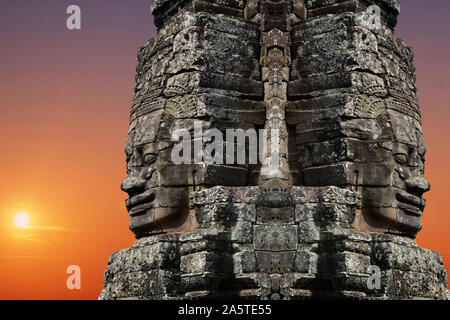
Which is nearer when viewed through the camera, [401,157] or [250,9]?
[401,157]

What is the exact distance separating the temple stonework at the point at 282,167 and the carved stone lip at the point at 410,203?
0.10 ft

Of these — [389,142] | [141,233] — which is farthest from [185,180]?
[389,142]

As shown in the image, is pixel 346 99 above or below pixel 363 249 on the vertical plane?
above

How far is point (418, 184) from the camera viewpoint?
1150cm

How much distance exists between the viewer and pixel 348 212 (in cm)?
1080

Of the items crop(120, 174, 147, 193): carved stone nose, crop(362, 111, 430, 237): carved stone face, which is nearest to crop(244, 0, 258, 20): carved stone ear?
crop(362, 111, 430, 237): carved stone face

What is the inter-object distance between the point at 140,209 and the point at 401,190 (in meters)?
4.96

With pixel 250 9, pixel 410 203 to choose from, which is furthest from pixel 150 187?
pixel 410 203

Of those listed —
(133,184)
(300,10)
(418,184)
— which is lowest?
(418,184)

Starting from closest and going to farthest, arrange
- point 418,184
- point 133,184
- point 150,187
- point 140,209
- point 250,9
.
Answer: point 418,184, point 150,187, point 140,209, point 133,184, point 250,9

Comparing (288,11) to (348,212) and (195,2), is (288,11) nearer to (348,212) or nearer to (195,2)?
(195,2)

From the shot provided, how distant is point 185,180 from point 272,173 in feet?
5.32

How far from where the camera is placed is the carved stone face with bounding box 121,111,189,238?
37.1ft

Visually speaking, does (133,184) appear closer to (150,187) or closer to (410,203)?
(150,187)
